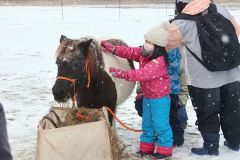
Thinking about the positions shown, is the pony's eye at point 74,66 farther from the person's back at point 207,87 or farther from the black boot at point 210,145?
the black boot at point 210,145

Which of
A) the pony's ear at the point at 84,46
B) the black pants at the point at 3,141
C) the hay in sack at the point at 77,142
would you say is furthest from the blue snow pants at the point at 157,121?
the black pants at the point at 3,141

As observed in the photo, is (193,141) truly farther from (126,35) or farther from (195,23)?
(126,35)

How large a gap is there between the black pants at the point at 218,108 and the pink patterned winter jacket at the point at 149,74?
394mm

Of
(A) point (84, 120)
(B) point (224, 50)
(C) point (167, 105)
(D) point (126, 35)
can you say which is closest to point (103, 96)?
(A) point (84, 120)

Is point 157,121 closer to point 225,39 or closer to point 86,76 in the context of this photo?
point 86,76

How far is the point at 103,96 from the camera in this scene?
167 inches

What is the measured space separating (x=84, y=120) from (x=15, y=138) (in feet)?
4.27

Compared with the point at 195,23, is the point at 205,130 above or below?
below

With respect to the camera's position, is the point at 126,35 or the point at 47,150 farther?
the point at 126,35

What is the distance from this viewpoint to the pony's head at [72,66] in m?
3.72

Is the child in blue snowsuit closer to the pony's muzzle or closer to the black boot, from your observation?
the black boot

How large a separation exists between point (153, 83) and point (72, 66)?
2.92ft

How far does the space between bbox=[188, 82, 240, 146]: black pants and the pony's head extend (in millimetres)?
1222

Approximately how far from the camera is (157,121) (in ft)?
14.0
